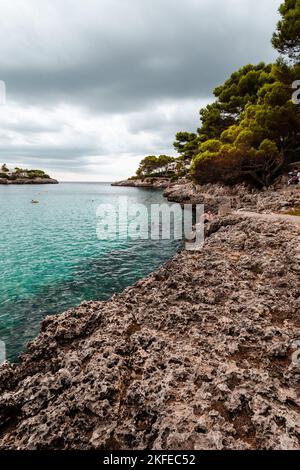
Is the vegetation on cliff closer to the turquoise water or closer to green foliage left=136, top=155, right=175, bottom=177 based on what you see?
the turquoise water

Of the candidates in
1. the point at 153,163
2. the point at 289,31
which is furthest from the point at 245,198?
the point at 153,163

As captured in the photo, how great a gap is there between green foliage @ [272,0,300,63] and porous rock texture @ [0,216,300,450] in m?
35.4

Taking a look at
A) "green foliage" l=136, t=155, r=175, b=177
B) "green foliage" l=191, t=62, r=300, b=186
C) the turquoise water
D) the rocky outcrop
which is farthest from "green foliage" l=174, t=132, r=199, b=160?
"green foliage" l=136, t=155, r=175, b=177

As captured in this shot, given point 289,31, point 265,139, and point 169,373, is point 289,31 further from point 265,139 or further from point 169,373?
point 169,373

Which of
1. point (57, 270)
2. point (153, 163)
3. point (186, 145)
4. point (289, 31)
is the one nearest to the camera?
point (57, 270)

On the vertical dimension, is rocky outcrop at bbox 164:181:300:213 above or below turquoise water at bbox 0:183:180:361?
above

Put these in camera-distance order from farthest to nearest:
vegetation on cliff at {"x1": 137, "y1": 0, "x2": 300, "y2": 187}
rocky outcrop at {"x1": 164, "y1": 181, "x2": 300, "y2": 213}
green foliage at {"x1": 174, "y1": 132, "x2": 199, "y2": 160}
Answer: green foliage at {"x1": 174, "y1": 132, "x2": 199, "y2": 160}, vegetation on cliff at {"x1": 137, "y1": 0, "x2": 300, "y2": 187}, rocky outcrop at {"x1": 164, "y1": 181, "x2": 300, "y2": 213}

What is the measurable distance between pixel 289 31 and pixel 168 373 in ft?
138

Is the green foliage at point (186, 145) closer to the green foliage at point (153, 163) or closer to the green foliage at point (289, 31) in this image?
the green foliage at point (289, 31)

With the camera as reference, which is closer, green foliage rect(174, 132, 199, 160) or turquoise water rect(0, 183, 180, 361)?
turquoise water rect(0, 183, 180, 361)

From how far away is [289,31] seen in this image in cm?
3269

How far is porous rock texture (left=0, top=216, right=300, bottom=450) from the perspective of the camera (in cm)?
509
